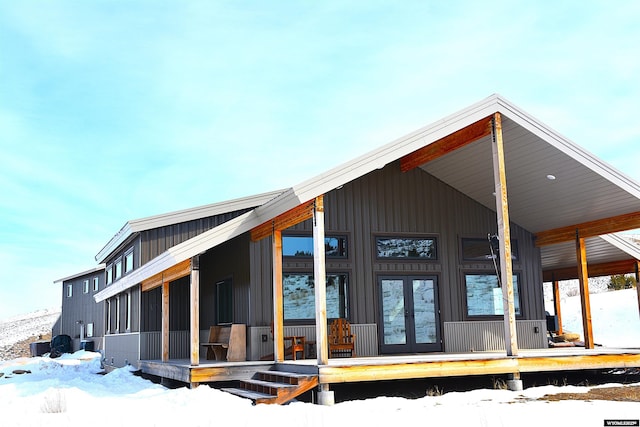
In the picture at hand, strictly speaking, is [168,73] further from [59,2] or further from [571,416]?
[571,416]

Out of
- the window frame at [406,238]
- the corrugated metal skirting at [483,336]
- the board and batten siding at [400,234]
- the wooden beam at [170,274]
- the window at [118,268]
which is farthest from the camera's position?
the window at [118,268]

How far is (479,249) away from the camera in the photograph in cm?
1409

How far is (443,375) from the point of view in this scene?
9922 mm

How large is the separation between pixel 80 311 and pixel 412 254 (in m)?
18.8

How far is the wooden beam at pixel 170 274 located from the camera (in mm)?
11422

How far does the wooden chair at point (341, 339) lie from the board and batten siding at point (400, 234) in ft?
1.42

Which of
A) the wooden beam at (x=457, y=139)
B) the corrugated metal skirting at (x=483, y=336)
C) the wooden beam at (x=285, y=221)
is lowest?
the corrugated metal skirting at (x=483, y=336)

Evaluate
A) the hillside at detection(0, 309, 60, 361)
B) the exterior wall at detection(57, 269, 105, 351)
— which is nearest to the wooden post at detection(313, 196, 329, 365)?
the exterior wall at detection(57, 269, 105, 351)

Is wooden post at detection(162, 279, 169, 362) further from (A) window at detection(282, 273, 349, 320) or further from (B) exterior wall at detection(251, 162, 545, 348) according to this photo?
(A) window at detection(282, 273, 349, 320)

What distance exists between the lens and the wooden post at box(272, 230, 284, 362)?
437 inches

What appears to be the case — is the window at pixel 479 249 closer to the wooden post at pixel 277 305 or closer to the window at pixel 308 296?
the window at pixel 308 296

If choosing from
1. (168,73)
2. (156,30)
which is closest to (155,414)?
(156,30)

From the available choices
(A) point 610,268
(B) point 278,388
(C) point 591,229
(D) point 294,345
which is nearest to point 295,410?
(B) point 278,388

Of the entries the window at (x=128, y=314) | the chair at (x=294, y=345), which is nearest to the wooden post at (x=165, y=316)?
the chair at (x=294, y=345)
